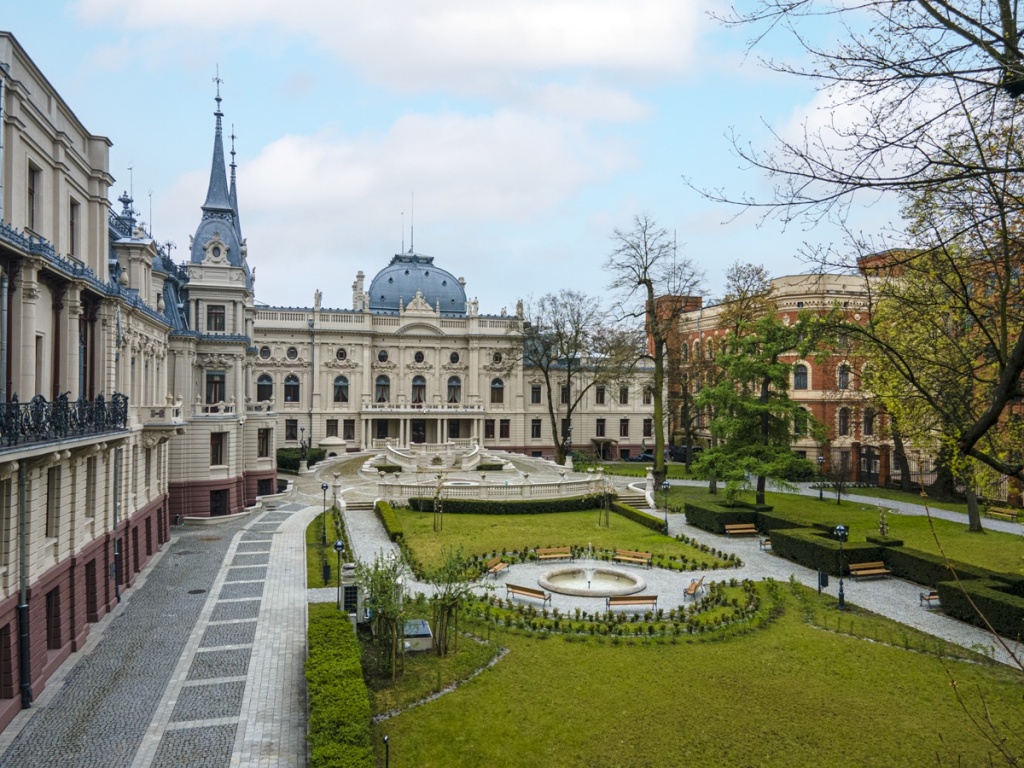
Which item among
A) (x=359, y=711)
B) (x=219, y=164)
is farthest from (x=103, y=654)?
(x=219, y=164)

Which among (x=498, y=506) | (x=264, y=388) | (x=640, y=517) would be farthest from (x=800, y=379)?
(x=264, y=388)

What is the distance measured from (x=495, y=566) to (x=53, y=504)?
1449cm

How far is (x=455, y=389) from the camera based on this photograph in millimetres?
69812

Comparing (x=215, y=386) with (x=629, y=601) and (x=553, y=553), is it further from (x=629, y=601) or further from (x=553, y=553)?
Answer: (x=629, y=601)

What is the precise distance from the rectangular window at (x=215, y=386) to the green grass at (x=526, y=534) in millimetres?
12814

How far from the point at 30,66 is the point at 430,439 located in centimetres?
5243

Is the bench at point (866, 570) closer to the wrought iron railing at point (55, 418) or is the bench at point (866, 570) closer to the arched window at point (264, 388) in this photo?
the wrought iron railing at point (55, 418)

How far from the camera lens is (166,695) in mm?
16359

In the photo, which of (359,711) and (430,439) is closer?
(359,711)

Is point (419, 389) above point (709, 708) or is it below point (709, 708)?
above

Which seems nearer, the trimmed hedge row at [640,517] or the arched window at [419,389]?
the trimmed hedge row at [640,517]

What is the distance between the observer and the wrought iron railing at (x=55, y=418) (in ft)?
45.0

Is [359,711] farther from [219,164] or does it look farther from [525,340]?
[525,340]

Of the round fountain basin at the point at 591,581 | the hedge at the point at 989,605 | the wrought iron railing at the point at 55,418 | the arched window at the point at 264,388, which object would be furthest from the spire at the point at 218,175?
the hedge at the point at 989,605
